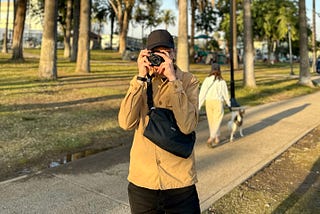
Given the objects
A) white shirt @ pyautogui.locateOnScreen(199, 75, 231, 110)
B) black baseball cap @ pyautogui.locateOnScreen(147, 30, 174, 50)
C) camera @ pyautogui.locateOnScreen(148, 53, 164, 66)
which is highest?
black baseball cap @ pyautogui.locateOnScreen(147, 30, 174, 50)

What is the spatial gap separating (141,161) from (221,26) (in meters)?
54.1

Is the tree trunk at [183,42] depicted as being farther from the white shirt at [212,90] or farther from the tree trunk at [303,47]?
the tree trunk at [303,47]

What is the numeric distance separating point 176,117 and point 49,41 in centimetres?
1407

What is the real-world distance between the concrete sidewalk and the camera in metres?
2.28

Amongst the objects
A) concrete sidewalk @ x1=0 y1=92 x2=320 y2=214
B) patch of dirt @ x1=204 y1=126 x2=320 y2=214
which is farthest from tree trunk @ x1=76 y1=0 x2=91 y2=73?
patch of dirt @ x1=204 y1=126 x2=320 y2=214

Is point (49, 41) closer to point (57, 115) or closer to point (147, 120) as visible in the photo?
point (57, 115)

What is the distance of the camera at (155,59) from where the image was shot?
2.43 m

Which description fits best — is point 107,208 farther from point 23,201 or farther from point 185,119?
point 185,119

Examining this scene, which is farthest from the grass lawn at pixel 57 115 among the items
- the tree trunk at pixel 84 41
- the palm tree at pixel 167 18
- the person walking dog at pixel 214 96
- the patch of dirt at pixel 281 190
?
the palm tree at pixel 167 18

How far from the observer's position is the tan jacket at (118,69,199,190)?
246 cm

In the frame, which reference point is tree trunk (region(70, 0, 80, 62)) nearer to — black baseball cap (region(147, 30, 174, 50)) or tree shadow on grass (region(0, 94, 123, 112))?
tree shadow on grass (region(0, 94, 123, 112))

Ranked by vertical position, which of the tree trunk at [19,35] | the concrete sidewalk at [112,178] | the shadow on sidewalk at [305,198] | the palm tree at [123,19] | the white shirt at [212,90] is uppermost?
the palm tree at [123,19]

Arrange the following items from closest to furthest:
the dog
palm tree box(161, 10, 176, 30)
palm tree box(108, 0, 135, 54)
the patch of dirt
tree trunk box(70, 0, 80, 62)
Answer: the patch of dirt
the dog
tree trunk box(70, 0, 80, 62)
palm tree box(108, 0, 135, 54)
palm tree box(161, 10, 176, 30)

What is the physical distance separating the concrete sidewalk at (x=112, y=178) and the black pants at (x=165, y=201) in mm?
1709
